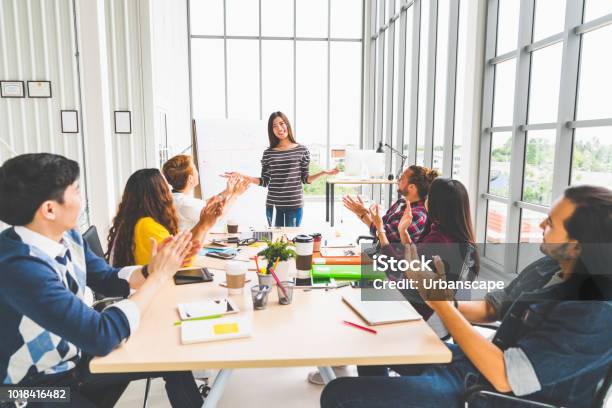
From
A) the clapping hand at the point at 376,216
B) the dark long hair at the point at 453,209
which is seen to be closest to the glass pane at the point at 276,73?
the clapping hand at the point at 376,216

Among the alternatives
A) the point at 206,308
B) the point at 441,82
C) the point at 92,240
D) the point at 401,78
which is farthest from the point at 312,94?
the point at 206,308

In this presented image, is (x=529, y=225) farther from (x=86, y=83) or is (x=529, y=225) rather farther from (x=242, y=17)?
(x=242, y=17)

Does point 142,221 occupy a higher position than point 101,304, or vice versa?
point 142,221

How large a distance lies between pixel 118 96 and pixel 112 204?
120cm

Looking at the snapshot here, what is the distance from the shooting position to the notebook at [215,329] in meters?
1.38

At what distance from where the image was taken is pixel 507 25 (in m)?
3.90

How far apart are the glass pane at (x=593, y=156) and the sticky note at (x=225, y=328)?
2550 mm

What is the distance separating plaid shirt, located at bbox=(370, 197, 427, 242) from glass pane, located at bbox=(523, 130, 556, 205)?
1.28 m

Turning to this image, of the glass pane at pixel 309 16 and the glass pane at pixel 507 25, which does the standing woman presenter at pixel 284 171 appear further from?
the glass pane at pixel 309 16

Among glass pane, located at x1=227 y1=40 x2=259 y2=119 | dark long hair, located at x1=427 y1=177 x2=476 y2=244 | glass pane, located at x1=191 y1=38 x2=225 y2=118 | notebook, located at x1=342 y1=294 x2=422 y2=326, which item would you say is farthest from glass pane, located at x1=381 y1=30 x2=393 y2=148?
notebook, located at x1=342 y1=294 x2=422 y2=326

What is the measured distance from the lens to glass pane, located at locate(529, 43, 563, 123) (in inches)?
133

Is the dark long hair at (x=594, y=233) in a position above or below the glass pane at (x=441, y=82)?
below

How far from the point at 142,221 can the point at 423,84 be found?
185 inches

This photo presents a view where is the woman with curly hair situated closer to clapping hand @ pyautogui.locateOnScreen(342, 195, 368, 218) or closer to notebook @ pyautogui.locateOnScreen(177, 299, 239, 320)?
notebook @ pyautogui.locateOnScreen(177, 299, 239, 320)
